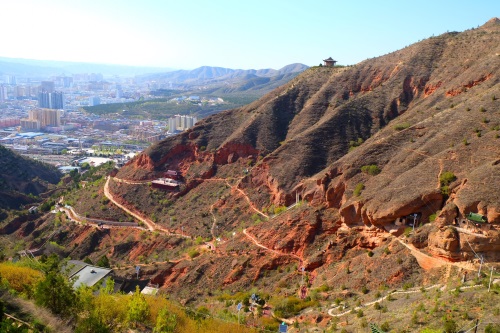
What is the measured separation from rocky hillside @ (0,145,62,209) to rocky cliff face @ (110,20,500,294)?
22.6 metres

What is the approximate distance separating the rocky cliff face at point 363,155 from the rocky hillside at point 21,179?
2258 centimetres

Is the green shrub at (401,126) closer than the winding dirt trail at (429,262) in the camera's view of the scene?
No

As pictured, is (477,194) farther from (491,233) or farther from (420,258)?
(420,258)

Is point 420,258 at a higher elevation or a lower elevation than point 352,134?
lower

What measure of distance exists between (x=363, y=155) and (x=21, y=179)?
68.1 metres

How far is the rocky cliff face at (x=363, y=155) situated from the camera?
88.6ft

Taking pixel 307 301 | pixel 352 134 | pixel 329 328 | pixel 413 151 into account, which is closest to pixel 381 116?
pixel 352 134

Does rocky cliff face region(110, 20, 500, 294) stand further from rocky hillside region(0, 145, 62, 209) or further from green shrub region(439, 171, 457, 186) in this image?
rocky hillside region(0, 145, 62, 209)

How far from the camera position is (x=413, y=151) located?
32.9 metres

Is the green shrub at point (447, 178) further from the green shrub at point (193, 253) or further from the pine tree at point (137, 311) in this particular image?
the green shrub at point (193, 253)

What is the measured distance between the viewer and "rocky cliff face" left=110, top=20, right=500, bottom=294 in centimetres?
2702

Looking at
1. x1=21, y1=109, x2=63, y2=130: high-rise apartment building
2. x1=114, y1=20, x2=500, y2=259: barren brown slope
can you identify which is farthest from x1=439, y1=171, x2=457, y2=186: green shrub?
x1=21, y1=109, x2=63, y2=130: high-rise apartment building

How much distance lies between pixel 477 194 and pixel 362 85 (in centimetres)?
3412

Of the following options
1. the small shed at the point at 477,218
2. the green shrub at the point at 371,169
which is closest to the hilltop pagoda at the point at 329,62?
the green shrub at the point at 371,169
